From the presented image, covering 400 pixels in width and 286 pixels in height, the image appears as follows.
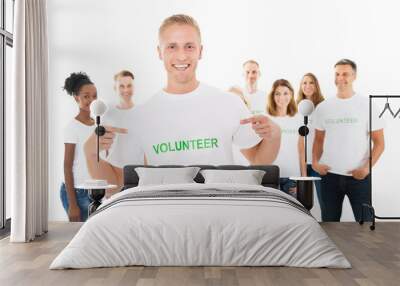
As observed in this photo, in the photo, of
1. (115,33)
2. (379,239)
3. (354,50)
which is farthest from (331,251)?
(115,33)

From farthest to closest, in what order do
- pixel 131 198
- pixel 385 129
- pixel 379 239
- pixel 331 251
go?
pixel 385 129 < pixel 379 239 < pixel 131 198 < pixel 331 251

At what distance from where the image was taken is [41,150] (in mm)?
6359

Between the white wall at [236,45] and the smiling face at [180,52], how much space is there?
0.36 feet

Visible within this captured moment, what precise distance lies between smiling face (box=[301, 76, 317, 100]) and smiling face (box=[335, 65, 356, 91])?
A: 1.05 feet

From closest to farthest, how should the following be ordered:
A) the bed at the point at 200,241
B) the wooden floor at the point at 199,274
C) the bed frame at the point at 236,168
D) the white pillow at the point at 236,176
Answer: the wooden floor at the point at 199,274
the bed at the point at 200,241
the white pillow at the point at 236,176
the bed frame at the point at 236,168

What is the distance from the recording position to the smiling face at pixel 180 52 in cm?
737

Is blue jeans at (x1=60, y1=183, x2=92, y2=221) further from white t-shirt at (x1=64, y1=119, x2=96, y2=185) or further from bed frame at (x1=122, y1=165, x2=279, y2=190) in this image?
bed frame at (x1=122, y1=165, x2=279, y2=190)

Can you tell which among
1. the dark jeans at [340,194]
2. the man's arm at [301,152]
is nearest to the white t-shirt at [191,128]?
the man's arm at [301,152]

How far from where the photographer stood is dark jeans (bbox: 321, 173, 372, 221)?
733cm

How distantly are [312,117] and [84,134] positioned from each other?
10.0 ft

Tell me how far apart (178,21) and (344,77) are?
233 centimetres

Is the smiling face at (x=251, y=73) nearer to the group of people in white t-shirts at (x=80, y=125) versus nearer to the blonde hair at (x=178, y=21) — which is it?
the blonde hair at (x=178, y=21)

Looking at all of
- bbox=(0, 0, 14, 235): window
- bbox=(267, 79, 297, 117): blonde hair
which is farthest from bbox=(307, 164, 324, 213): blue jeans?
bbox=(0, 0, 14, 235): window

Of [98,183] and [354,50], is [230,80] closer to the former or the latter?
[354,50]
